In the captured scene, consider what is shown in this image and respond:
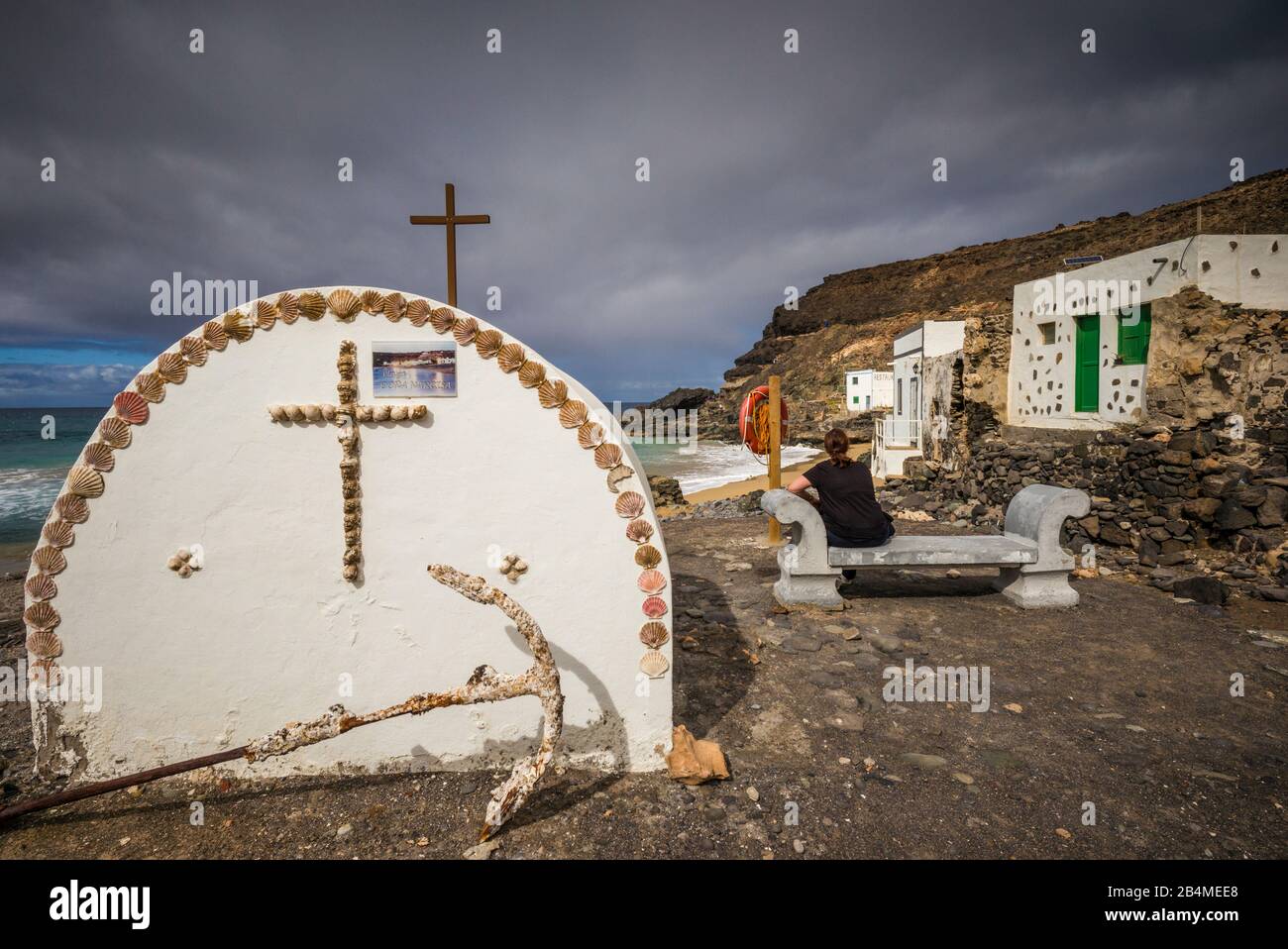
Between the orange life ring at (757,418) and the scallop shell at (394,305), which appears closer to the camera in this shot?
the scallop shell at (394,305)

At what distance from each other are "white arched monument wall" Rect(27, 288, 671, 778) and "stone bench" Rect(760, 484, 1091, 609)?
119 inches

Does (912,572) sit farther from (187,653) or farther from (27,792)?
(27,792)

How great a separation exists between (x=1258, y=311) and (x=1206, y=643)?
18.6 feet

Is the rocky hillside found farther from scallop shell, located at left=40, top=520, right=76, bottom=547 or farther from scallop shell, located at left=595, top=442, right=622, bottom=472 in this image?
scallop shell, located at left=40, top=520, right=76, bottom=547

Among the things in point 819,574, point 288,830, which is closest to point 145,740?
point 288,830

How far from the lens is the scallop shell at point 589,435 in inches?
121

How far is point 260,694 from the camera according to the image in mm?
3168

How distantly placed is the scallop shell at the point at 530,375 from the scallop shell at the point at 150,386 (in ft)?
5.58

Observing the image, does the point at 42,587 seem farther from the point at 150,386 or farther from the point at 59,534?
the point at 150,386

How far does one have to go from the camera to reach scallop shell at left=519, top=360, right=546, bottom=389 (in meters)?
3.05

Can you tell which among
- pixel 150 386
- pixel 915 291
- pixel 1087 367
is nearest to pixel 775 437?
pixel 1087 367

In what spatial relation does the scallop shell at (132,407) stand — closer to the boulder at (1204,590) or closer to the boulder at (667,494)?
the boulder at (1204,590)

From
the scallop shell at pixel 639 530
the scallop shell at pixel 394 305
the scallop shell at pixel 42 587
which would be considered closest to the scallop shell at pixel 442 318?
the scallop shell at pixel 394 305

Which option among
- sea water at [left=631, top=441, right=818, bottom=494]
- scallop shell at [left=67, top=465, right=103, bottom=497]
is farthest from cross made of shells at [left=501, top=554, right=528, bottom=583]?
sea water at [left=631, top=441, right=818, bottom=494]
